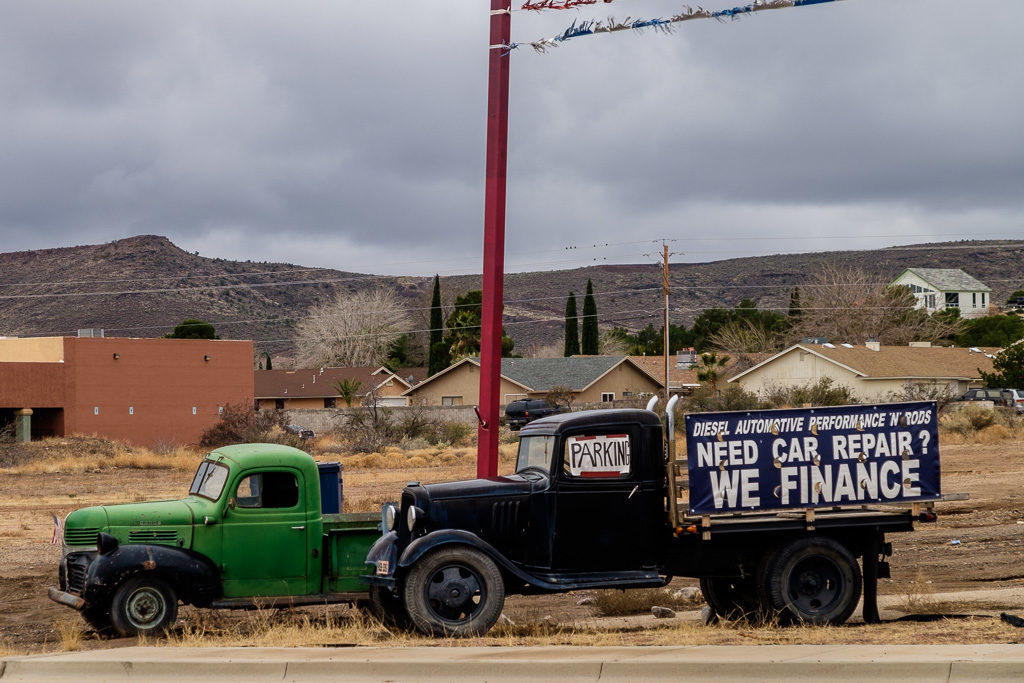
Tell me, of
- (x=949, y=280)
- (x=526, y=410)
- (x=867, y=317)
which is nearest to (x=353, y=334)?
(x=867, y=317)

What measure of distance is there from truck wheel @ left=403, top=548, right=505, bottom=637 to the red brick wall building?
1794 inches

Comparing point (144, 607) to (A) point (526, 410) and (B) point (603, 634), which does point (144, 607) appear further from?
(A) point (526, 410)

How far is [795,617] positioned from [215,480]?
6.54m

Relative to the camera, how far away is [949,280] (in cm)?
15550

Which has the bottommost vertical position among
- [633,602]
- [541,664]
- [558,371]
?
[633,602]

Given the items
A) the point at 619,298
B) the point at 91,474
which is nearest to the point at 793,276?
the point at 619,298

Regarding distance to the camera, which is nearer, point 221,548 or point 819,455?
point 819,455

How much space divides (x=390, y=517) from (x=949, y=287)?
6026 inches

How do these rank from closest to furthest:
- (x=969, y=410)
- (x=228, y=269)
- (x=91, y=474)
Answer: (x=91, y=474), (x=969, y=410), (x=228, y=269)

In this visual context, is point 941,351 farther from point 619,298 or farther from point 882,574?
point 619,298

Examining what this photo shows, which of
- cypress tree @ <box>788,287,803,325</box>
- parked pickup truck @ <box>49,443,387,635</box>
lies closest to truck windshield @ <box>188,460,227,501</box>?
parked pickup truck @ <box>49,443,387,635</box>

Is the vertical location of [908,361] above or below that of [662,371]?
above

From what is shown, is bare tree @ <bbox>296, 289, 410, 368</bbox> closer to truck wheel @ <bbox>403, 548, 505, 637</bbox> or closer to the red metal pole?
the red metal pole

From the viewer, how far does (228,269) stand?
151 metres
